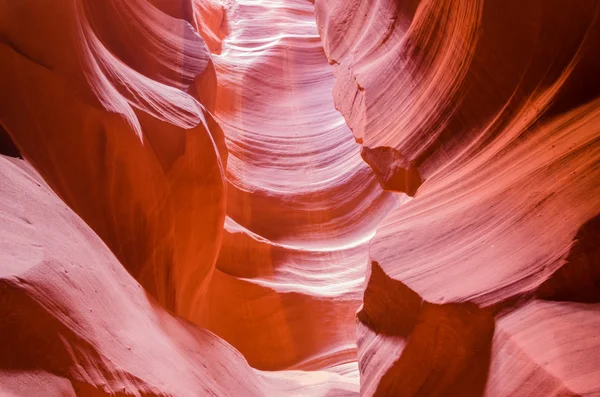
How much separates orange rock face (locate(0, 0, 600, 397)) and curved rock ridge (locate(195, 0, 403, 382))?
49 mm

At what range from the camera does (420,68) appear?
3.26 m

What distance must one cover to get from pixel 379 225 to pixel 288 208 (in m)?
2.76

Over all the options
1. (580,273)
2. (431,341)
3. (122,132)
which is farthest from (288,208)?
(580,273)

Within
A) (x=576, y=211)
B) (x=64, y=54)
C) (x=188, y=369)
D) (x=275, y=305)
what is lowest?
(x=275, y=305)

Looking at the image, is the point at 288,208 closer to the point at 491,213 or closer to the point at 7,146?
the point at 491,213

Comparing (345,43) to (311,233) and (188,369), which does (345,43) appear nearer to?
(311,233)

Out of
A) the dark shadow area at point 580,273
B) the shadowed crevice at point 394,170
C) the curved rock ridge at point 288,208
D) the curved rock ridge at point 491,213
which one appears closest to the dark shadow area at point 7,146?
the curved rock ridge at point 491,213

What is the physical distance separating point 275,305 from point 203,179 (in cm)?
159

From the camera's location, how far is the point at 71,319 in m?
1.80

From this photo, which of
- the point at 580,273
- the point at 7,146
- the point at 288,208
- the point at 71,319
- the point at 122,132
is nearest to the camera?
the point at 71,319

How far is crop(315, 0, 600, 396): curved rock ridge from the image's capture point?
6.39ft

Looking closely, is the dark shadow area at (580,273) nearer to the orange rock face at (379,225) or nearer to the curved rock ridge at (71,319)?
the orange rock face at (379,225)

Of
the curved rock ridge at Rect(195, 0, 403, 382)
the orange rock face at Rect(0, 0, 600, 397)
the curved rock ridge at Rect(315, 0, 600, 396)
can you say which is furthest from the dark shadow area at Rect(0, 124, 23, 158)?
the curved rock ridge at Rect(195, 0, 403, 382)

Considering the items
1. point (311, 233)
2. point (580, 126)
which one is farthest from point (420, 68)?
point (311, 233)
